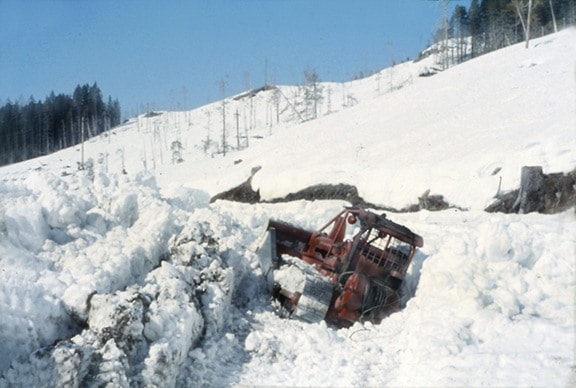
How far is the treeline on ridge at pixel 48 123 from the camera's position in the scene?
270ft

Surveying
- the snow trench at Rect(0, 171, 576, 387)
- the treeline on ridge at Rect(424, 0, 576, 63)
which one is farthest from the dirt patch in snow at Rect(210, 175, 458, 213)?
the treeline on ridge at Rect(424, 0, 576, 63)

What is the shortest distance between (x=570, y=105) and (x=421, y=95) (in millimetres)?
14255

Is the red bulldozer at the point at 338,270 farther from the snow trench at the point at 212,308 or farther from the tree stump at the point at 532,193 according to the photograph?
A: the tree stump at the point at 532,193

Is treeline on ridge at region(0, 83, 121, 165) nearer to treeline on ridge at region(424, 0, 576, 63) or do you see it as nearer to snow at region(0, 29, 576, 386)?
treeline on ridge at region(424, 0, 576, 63)

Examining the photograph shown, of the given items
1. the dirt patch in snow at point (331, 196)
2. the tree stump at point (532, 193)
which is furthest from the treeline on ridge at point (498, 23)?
the tree stump at point (532, 193)

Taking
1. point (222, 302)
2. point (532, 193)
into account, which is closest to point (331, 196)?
point (532, 193)

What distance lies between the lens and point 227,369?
7.31 m

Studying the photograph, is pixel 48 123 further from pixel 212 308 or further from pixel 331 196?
pixel 212 308

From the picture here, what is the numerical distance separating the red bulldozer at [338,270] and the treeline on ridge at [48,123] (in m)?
67.0

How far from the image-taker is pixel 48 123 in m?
88.8

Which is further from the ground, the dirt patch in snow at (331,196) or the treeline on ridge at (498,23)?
the treeline on ridge at (498,23)

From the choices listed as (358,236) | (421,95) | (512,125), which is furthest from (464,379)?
(421,95)

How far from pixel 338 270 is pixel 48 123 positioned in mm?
87413

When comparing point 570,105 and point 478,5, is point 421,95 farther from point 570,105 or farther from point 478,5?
point 478,5
